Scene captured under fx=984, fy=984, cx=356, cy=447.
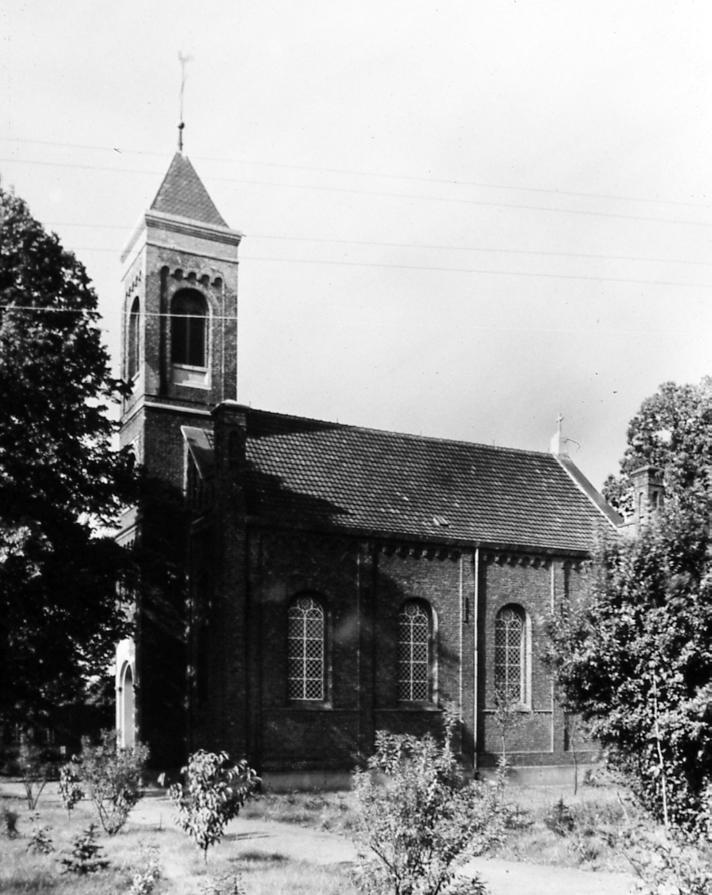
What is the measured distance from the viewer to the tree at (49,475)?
21891mm

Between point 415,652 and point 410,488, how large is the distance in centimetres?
533

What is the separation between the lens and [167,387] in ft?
102

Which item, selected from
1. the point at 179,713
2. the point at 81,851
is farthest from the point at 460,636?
the point at 81,851

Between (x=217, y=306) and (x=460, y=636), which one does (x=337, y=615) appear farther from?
(x=217, y=306)

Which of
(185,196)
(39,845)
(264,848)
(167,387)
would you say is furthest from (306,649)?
(185,196)

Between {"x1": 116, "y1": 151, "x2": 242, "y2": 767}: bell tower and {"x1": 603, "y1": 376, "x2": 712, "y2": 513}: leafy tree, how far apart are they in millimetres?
15621

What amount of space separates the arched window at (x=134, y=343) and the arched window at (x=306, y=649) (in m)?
10.3

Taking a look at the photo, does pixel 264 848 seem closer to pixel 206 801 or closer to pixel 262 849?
pixel 262 849

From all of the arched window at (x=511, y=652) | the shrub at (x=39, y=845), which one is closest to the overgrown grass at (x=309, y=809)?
the shrub at (x=39, y=845)

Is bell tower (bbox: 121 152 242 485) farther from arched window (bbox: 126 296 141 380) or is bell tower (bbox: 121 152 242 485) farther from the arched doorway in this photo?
the arched doorway

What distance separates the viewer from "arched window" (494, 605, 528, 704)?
99.6 feet

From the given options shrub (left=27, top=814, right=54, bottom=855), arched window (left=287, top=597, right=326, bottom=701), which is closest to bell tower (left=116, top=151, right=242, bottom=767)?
arched window (left=287, top=597, right=326, bottom=701)

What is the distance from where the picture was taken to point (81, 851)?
12883 mm

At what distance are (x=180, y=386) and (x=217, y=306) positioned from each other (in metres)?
3.19
